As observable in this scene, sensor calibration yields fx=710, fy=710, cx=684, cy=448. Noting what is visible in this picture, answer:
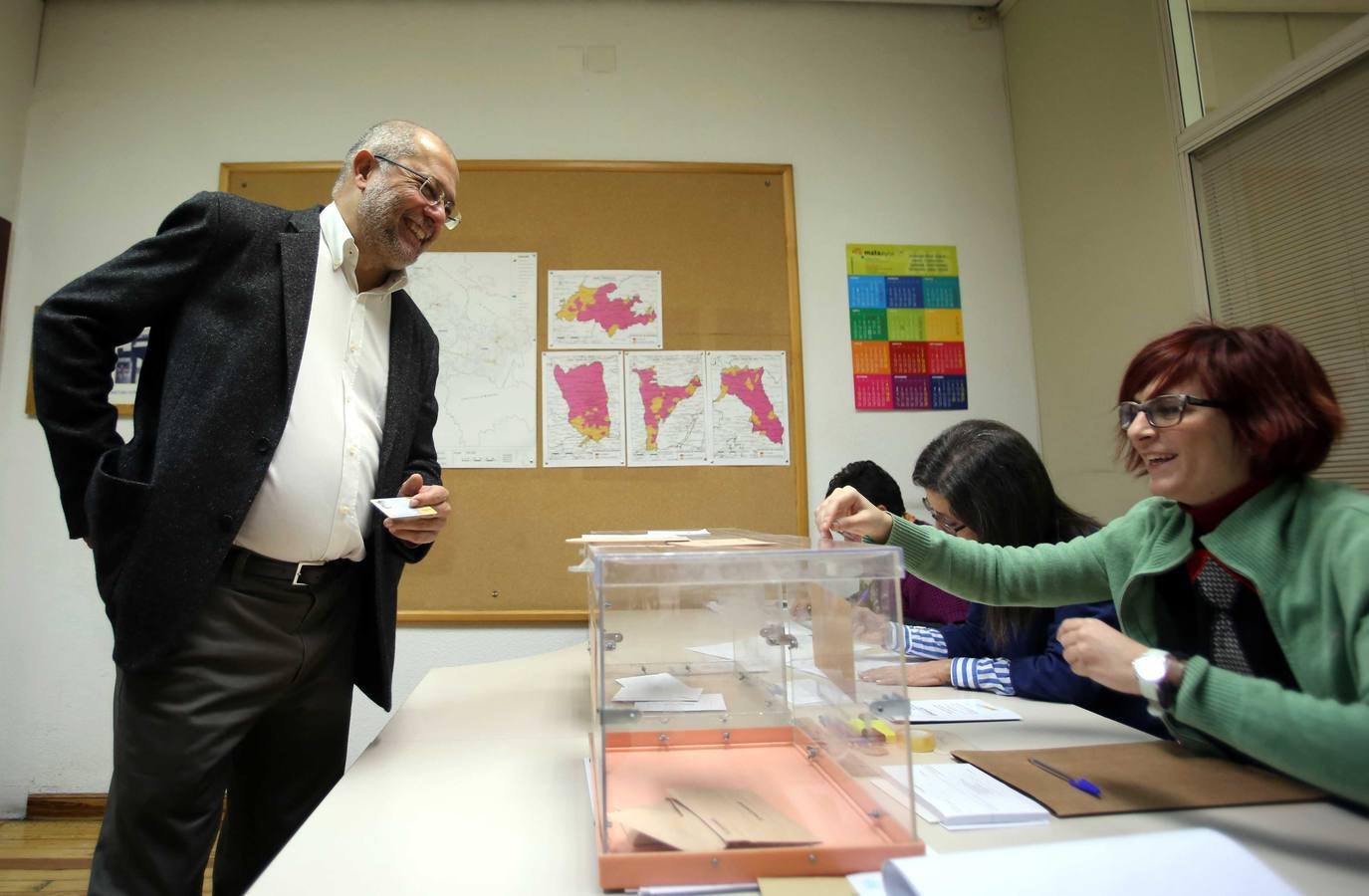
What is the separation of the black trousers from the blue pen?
1234 millimetres

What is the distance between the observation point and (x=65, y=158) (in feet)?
8.64

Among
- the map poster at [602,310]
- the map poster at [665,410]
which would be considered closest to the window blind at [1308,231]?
the map poster at [665,410]

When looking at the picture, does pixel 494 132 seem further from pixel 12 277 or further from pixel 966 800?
pixel 966 800

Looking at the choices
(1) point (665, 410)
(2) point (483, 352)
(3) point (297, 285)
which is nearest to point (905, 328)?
(1) point (665, 410)

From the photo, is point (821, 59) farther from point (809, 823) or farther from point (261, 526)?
point (809, 823)

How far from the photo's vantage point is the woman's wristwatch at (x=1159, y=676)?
0.83 meters

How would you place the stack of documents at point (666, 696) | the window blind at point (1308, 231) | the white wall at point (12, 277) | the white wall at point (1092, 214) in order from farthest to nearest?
1. the white wall at point (12, 277)
2. the white wall at point (1092, 214)
3. the window blind at point (1308, 231)
4. the stack of documents at point (666, 696)

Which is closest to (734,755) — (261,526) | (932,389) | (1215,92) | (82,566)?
(261,526)

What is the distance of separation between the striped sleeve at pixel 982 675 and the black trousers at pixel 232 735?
124cm

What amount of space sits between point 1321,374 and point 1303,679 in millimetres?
416

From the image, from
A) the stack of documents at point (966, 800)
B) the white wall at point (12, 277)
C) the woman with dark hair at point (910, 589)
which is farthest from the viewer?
the white wall at point (12, 277)

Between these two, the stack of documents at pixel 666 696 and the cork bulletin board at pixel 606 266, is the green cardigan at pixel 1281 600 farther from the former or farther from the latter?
the cork bulletin board at pixel 606 266

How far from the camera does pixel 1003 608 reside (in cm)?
155

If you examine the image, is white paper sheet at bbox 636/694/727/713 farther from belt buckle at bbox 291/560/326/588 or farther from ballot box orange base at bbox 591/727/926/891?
belt buckle at bbox 291/560/326/588
